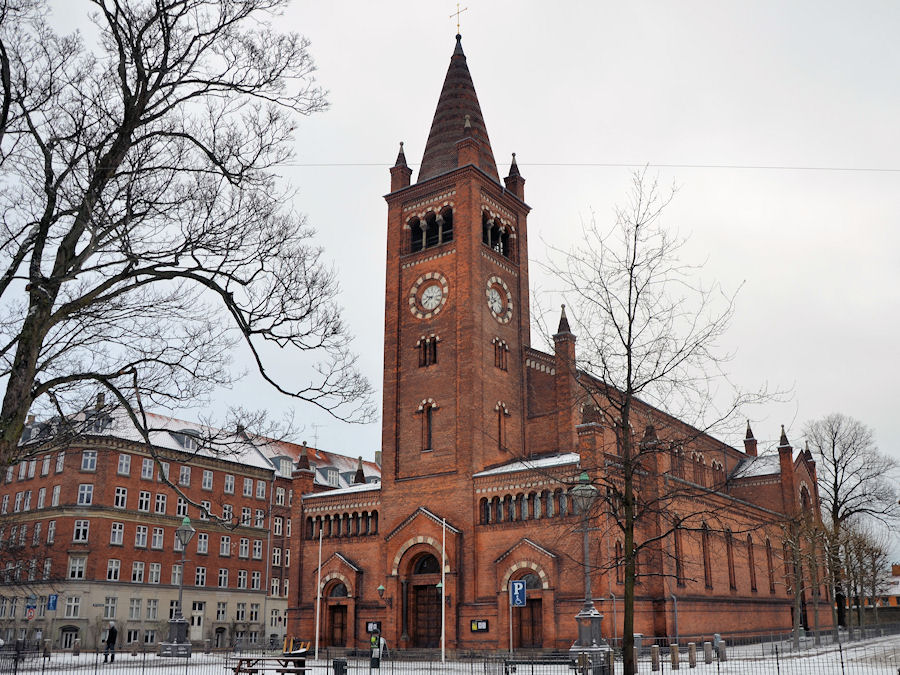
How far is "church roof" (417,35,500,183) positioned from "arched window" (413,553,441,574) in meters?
22.9

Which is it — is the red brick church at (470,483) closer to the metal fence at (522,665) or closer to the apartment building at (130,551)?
the metal fence at (522,665)

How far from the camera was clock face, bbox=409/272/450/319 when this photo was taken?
48.0 metres

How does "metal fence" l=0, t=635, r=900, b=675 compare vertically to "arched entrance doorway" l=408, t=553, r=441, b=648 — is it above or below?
below

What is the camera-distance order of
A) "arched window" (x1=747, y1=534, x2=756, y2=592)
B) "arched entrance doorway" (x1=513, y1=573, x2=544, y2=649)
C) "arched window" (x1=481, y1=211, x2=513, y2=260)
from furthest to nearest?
"arched window" (x1=747, y1=534, x2=756, y2=592) → "arched window" (x1=481, y1=211, x2=513, y2=260) → "arched entrance doorway" (x1=513, y1=573, x2=544, y2=649)

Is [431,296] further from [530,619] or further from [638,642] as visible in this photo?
[638,642]

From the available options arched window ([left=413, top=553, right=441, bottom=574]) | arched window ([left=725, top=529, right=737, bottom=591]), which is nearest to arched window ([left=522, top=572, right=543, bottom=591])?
arched window ([left=413, top=553, right=441, bottom=574])

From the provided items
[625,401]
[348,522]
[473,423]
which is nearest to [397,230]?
[473,423]

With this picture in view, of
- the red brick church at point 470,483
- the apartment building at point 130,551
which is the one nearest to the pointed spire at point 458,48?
the red brick church at point 470,483

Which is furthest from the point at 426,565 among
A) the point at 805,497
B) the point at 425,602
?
the point at 805,497

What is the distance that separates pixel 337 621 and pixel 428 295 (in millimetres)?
19579

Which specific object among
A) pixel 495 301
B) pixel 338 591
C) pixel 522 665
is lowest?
pixel 522 665

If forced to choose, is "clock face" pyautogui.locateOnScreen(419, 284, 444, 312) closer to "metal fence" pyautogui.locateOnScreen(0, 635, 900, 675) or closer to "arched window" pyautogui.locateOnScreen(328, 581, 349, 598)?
"arched window" pyautogui.locateOnScreen(328, 581, 349, 598)

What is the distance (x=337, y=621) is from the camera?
4650 cm

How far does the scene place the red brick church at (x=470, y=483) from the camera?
39688 mm
